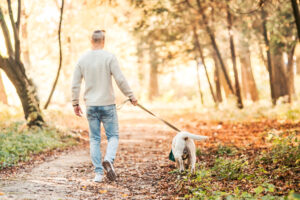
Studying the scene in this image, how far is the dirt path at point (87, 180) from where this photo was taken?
16.2 feet

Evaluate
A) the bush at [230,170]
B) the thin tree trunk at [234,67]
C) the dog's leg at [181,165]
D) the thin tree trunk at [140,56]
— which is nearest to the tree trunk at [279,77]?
the thin tree trunk at [234,67]

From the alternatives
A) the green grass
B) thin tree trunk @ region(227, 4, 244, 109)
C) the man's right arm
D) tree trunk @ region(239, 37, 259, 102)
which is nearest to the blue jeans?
the man's right arm

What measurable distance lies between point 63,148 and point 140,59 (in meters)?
25.8

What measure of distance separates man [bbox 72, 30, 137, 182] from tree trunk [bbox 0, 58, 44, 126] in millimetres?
5136

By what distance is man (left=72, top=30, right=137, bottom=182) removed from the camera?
221 inches

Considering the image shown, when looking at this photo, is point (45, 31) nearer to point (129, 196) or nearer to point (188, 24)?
point (188, 24)

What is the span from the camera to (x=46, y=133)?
1002 cm

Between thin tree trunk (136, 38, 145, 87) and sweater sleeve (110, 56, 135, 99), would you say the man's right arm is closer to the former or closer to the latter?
sweater sleeve (110, 56, 135, 99)

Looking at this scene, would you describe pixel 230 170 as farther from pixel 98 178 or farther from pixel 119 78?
pixel 119 78

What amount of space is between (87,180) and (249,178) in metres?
2.56

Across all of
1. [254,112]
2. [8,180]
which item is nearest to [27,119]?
[8,180]

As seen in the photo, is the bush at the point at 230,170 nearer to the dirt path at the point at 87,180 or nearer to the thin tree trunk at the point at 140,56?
the dirt path at the point at 87,180

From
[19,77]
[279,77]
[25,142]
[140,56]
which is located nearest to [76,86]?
[25,142]

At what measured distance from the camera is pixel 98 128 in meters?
5.77
